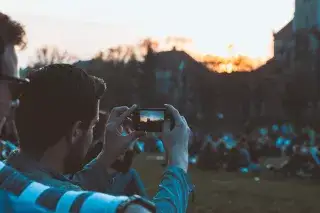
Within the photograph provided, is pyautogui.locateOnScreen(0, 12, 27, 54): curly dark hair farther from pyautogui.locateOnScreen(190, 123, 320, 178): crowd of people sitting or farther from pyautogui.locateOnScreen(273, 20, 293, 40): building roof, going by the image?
pyautogui.locateOnScreen(273, 20, 293, 40): building roof

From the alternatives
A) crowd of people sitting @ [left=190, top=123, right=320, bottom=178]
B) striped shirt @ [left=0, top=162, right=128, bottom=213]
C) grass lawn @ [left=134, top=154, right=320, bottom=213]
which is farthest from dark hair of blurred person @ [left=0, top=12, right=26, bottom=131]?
crowd of people sitting @ [left=190, top=123, right=320, bottom=178]

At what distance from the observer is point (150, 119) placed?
2.72m

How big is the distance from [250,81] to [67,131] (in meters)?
65.1

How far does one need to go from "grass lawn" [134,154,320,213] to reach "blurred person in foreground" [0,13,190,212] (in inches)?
431

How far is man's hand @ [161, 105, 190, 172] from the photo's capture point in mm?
2285

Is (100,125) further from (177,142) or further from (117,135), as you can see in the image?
(177,142)

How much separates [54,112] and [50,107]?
2 centimetres

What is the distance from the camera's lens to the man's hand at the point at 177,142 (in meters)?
2.29

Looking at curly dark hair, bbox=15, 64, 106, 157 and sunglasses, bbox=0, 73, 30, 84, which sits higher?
sunglasses, bbox=0, 73, 30, 84

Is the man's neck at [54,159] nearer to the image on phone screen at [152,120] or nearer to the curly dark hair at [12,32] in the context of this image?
the curly dark hair at [12,32]

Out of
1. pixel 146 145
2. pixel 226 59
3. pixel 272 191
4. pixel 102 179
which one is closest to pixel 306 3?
pixel 226 59

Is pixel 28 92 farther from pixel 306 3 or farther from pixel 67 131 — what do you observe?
pixel 306 3

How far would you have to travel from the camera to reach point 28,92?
2.08 m

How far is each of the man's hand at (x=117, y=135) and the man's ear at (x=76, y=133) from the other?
0.60 metres
